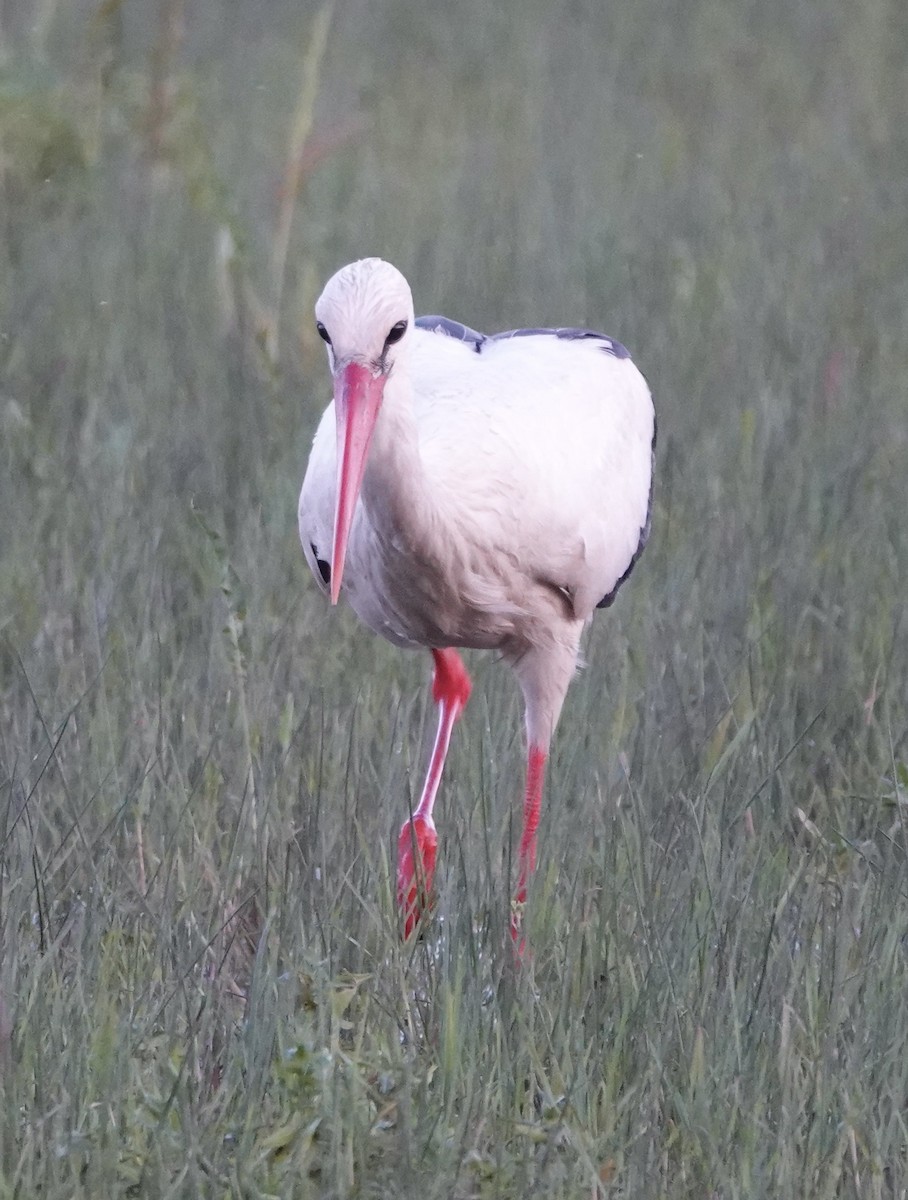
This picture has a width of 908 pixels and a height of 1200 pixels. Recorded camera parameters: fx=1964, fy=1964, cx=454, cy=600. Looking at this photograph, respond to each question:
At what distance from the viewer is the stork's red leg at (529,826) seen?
271 cm

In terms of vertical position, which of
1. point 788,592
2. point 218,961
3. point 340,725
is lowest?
point 218,961

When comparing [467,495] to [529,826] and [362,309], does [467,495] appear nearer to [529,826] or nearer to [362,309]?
[362,309]

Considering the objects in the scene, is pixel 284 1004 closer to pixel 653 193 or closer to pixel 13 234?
pixel 13 234

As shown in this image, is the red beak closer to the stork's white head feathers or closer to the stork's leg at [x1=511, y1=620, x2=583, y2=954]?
the stork's white head feathers

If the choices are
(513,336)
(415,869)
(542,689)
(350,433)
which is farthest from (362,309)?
(513,336)

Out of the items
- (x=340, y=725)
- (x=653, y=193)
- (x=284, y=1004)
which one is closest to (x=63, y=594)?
(x=340, y=725)

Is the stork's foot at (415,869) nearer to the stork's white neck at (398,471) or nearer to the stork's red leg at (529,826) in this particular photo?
the stork's red leg at (529,826)

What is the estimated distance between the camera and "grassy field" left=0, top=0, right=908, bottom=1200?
2170mm

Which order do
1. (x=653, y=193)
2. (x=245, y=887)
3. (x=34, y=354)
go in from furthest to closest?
(x=653, y=193)
(x=34, y=354)
(x=245, y=887)

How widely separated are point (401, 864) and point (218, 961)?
0.43m

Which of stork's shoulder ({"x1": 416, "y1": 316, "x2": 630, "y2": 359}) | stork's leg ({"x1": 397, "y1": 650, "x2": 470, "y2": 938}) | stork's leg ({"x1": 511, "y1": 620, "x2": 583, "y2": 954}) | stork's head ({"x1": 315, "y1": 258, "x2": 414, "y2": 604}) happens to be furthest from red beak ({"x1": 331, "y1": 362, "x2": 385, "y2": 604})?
stork's shoulder ({"x1": 416, "y1": 316, "x2": 630, "y2": 359})

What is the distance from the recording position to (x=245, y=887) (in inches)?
111

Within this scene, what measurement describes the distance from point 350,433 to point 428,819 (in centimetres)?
83

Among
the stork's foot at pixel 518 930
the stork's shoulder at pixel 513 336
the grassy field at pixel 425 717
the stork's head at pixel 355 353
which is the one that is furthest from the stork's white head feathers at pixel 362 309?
the stork's shoulder at pixel 513 336
